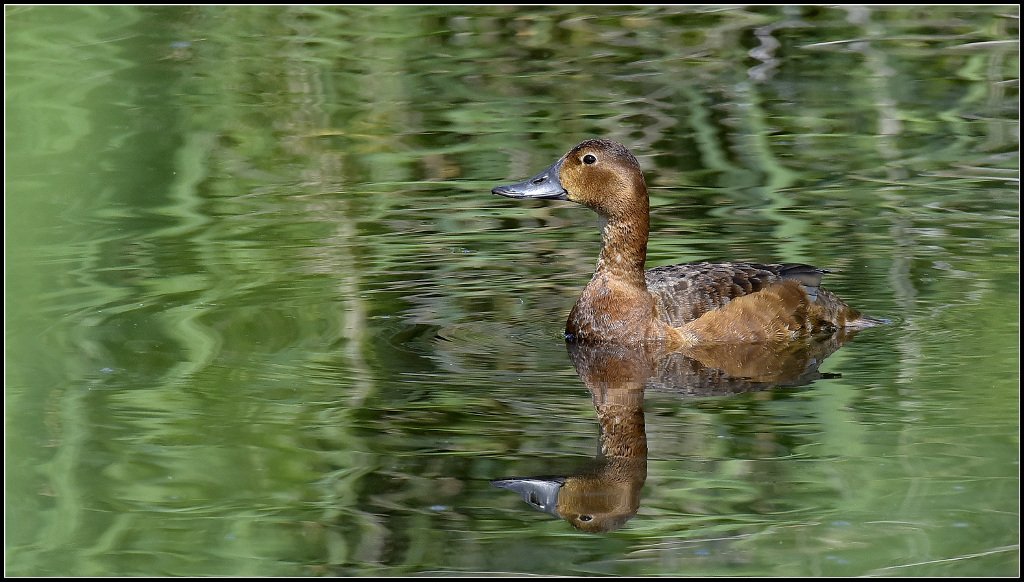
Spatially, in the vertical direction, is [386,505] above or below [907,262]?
above

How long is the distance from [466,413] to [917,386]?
210 centimetres

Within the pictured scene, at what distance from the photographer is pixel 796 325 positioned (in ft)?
26.3

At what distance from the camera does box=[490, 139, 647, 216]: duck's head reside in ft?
26.4

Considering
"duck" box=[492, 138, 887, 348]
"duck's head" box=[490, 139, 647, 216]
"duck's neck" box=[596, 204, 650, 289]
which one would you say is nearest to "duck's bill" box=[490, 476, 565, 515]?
"duck" box=[492, 138, 887, 348]

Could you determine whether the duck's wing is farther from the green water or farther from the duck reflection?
the green water

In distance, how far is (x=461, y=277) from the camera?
8.88m

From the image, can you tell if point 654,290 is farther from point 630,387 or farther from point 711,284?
point 630,387

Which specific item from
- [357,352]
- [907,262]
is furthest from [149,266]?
[907,262]

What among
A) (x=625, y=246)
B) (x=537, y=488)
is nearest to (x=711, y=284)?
(x=625, y=246)

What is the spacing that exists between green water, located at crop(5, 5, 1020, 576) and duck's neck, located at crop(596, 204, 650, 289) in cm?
46

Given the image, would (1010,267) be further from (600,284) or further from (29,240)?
(29,240)

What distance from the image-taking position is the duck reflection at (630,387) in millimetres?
5504

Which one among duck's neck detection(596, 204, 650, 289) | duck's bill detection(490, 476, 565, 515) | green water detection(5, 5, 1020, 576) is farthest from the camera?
duck's neck detection(596, 204, 650, 289)

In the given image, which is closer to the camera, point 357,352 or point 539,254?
point 357,352
